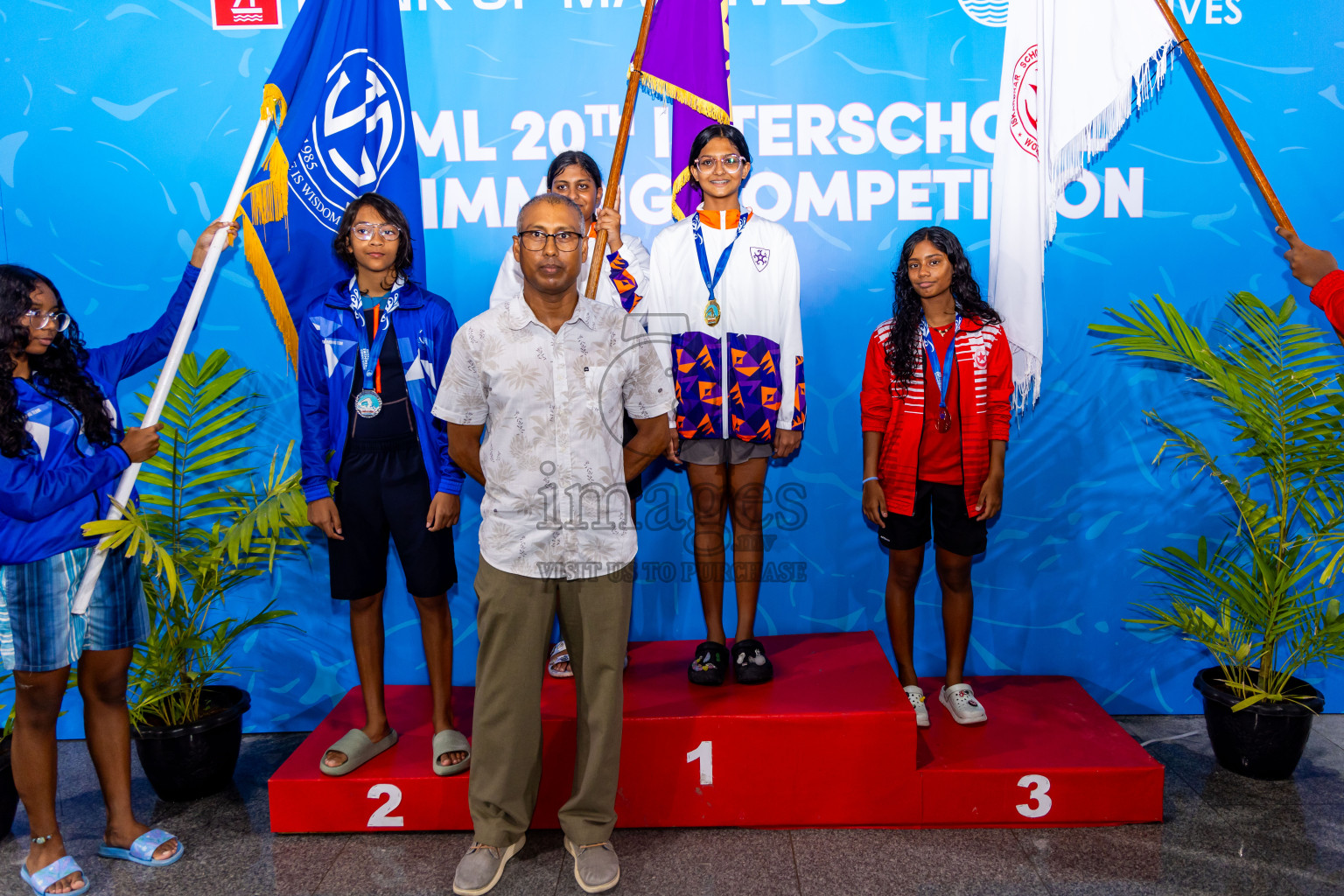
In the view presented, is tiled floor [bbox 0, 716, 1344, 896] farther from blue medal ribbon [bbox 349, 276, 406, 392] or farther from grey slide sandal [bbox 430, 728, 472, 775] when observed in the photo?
blue medal ribbon [bbox 349, 276, 406, 392]

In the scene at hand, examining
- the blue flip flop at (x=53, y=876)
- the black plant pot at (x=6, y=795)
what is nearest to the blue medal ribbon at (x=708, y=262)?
the blue flip flop at (x=53, y=876)

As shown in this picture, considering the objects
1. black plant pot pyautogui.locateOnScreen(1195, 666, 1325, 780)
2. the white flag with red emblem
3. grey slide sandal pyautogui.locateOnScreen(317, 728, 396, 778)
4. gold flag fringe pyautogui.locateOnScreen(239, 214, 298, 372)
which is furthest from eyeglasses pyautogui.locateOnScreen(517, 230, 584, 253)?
black plant pot pyautogui.locateOnScreen(1195, 666, 1325, 780)

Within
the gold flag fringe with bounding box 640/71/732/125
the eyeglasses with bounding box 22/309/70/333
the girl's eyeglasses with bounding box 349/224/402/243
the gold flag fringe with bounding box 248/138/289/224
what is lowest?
the eyeglasses with bounding box 22/309/70/333

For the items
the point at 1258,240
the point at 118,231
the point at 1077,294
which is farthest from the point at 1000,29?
the point at 118,231

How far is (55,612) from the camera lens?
237 centimetres

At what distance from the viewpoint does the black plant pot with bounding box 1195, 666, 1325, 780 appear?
9.56 ft

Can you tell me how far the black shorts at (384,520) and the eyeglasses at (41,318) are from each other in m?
0.80

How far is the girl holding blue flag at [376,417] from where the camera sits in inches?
105

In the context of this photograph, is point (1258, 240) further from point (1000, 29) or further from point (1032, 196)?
point (1000, 29)

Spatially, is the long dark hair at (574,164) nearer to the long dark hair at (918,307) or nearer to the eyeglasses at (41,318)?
the long dark hair at (918,307)

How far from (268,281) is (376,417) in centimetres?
70

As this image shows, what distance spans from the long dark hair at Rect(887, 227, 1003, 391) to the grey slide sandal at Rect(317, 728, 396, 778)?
2043 mm

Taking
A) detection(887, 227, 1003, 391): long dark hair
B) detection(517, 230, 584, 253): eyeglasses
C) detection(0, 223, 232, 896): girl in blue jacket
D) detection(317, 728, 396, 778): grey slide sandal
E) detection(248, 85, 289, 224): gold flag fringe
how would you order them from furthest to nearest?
detection(887, 227, 1003, 391): long dark hair
detection(248, 85, 289, 224): gold flag fringe
detection(317, 728, 396, 778): grey slide sandal
detection(0, 223, 232, 896): girl in blue jacket
detection(517, 230, 584, 253): eyeglasses

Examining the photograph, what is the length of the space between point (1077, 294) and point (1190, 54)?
872mm
